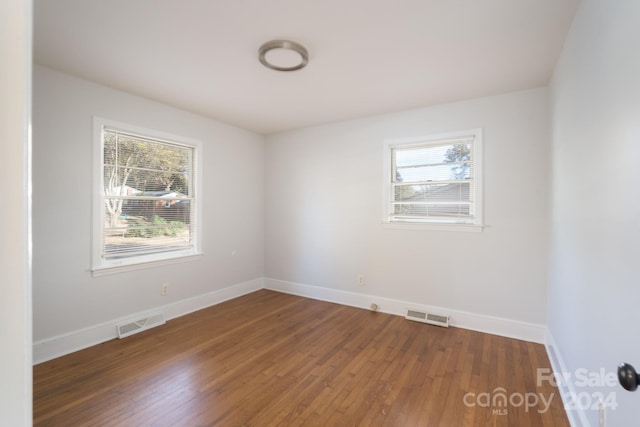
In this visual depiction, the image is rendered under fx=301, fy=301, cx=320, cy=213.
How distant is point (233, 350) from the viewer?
2.82m

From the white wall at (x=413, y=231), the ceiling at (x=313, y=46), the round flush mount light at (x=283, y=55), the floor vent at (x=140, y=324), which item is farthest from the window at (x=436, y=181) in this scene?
the floor vent at (x=140, y=324)

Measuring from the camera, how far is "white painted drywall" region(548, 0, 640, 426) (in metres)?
1.13

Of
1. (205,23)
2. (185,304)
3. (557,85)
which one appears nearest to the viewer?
(205,23)

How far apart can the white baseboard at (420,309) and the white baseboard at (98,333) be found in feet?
3.35

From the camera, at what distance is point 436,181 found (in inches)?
139

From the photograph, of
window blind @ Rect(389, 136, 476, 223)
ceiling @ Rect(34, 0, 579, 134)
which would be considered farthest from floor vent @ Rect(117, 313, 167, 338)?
window blind @ Rect(389, 136, 476, 223)

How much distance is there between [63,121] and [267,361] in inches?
111

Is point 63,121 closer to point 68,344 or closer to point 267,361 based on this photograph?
point 68,344

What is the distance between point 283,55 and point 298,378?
254cm

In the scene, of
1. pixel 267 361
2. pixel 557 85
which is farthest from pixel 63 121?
pixel 557 85

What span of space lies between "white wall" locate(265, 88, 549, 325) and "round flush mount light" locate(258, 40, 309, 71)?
1681 millimetres

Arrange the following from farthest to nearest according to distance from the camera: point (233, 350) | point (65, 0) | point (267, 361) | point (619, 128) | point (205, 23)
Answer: point (233, 350), point (267, 361), point (205, 23), point (65, 0), point (619, 128)

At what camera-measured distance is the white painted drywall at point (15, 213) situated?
382 mm

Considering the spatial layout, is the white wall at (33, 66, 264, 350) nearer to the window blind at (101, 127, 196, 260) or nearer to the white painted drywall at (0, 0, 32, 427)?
the window blind at (101, 127, 196, 260)
